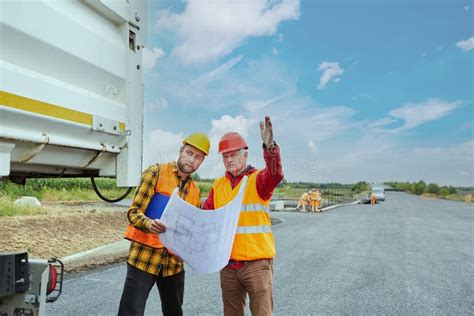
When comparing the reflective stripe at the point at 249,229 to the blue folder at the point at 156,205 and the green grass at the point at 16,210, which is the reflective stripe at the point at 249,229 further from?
the green grass at the point at 16,210

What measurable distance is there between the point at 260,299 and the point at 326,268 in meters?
4.02

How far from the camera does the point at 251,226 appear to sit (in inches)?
108

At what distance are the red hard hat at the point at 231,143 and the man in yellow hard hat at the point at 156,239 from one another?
4.1 inches

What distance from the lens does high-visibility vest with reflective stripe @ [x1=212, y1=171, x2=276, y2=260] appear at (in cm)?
271

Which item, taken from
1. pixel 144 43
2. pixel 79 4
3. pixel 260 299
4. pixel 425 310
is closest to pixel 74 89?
pixel 79 4

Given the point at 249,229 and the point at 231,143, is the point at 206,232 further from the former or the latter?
the point at 231,143

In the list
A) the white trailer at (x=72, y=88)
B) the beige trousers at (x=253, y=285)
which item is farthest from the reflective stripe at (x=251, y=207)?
the white trailer at (x=72, y=88)

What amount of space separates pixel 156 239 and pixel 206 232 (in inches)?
14.0

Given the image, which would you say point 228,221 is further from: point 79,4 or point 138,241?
point 79,4

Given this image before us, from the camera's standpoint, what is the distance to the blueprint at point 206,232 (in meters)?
2.62

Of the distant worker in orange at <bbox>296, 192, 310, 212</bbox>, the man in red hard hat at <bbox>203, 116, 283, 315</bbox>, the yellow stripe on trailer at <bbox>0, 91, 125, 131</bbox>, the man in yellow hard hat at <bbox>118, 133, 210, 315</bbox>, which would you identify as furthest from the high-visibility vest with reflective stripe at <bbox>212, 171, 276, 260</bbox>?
the distant worker in orange at <bbox>296, 192, 310, 212</bbox>

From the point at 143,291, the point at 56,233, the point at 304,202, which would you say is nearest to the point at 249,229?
the point at 143,291

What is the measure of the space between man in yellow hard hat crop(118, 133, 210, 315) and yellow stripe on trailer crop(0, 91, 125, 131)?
1.71 ft

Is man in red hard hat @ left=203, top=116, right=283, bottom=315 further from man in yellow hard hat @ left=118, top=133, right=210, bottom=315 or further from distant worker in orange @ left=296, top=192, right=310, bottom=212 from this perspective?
distant worker in orange @ left=296, top=192, right=310, bottom=212
